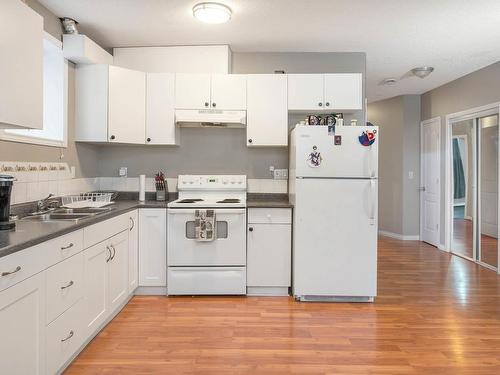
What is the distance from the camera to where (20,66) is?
2.04 metres

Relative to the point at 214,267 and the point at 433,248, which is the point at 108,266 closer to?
the point at 214,267

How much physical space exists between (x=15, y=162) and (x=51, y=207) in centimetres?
49

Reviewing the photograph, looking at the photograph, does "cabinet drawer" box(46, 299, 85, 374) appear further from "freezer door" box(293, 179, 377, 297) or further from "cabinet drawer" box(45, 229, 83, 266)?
"freezer door" box(293, 179, 377, 297)

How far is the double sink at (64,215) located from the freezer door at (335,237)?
5.49 feet

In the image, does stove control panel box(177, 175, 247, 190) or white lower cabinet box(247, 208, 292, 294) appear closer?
white lower cabinet box(247, 208, 292, 294)

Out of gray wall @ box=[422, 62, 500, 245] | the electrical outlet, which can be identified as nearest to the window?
the electrical outlet

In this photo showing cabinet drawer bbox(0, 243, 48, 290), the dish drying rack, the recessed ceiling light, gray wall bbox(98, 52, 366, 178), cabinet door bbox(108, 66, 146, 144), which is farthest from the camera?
the recessed ceiling light

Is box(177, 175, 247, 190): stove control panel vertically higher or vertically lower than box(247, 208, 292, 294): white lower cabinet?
higher

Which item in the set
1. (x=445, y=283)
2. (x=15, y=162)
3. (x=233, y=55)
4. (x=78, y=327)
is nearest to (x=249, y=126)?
(x=233, y=55)

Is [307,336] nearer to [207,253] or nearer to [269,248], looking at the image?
[269,248]

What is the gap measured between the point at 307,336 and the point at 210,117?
6.99 feet

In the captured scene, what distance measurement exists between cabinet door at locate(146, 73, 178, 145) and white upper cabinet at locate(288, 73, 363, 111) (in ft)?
3.89

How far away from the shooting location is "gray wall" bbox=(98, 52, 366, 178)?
3920mm

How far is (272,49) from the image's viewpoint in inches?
151
